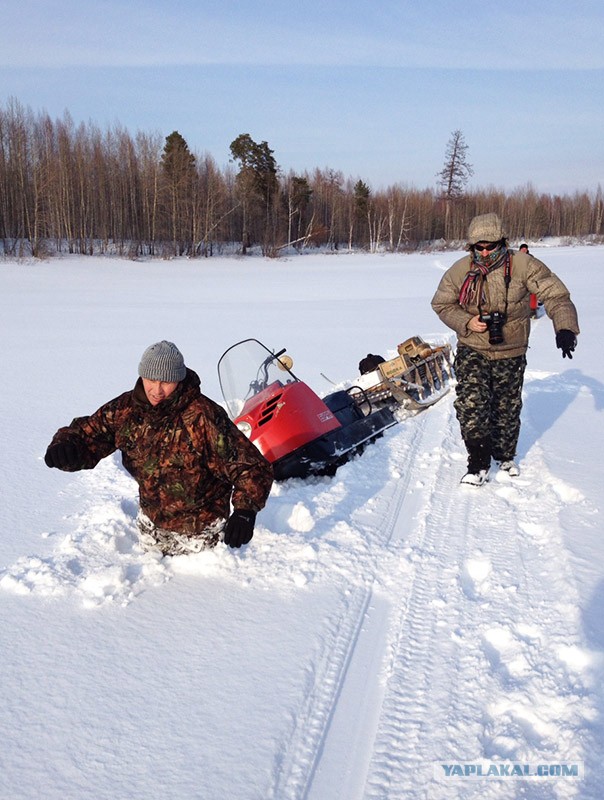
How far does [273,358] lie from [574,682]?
3023mm

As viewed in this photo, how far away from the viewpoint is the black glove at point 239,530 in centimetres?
262

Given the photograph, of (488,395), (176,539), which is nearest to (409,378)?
(488,395)

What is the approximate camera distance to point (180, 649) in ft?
7.93

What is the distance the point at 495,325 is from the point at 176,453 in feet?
7.26

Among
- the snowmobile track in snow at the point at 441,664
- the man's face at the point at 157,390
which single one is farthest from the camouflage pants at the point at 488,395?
the man's face at the point at 157,390

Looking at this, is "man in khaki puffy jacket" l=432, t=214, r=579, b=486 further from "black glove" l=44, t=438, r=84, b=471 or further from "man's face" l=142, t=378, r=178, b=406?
"black glove" l=44, t=438, r=84, b=471

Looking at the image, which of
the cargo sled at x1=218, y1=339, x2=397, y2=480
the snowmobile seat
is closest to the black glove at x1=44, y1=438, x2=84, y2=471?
the cargo sled at x1=218, y1=339, x2=397, y2=480

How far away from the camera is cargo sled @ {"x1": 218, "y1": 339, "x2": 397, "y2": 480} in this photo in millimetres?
4117

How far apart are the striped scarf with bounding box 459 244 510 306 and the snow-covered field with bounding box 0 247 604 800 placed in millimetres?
1256

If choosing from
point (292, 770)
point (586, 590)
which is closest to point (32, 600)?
point (292, 770)

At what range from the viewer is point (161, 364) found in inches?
103

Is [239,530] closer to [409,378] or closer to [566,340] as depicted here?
[566,340]

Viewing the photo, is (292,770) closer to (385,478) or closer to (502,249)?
(385,478)

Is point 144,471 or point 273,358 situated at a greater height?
point 273,358
